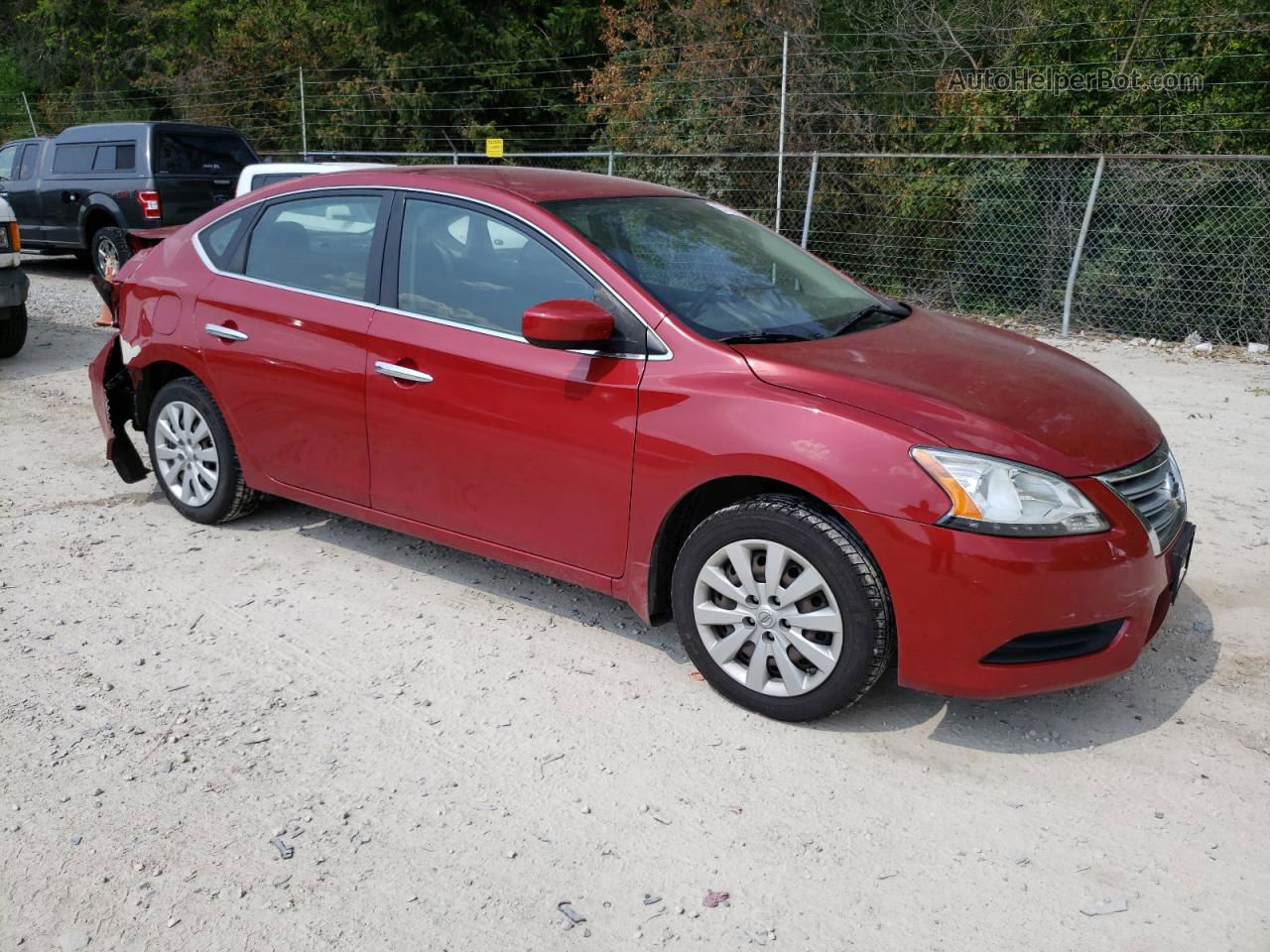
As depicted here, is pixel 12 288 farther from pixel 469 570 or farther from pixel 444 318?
pixel 444 318

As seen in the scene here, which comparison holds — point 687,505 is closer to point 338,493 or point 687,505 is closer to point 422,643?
point 422,643

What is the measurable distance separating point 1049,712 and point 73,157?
14307 mm

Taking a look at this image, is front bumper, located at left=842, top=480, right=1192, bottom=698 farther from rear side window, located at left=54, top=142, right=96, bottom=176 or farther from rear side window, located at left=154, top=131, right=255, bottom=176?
rear side window, located at left=54, top=142, right=96, bottom=176

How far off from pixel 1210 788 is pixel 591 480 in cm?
217

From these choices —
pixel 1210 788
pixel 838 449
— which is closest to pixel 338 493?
pixel 838 449

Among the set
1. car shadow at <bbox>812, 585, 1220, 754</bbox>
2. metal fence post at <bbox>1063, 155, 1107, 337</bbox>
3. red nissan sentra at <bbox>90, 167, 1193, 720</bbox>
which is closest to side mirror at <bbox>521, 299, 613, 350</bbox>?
red nissan sentra at <bbox>90, 167, 1193, 720</bbox>

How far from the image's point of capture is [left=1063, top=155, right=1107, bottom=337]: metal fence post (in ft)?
35.9

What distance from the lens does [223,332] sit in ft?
16.2

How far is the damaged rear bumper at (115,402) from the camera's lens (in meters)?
5.58

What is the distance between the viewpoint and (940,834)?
3090mm

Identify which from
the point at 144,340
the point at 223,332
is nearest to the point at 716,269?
the point at 223,332

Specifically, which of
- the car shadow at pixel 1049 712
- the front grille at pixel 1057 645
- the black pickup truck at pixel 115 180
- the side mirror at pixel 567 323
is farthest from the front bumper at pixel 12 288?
the front grille at pixel 1057 645

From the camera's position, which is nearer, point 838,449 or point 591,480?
point 838,449

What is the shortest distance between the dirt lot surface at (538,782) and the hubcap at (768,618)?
20cm
